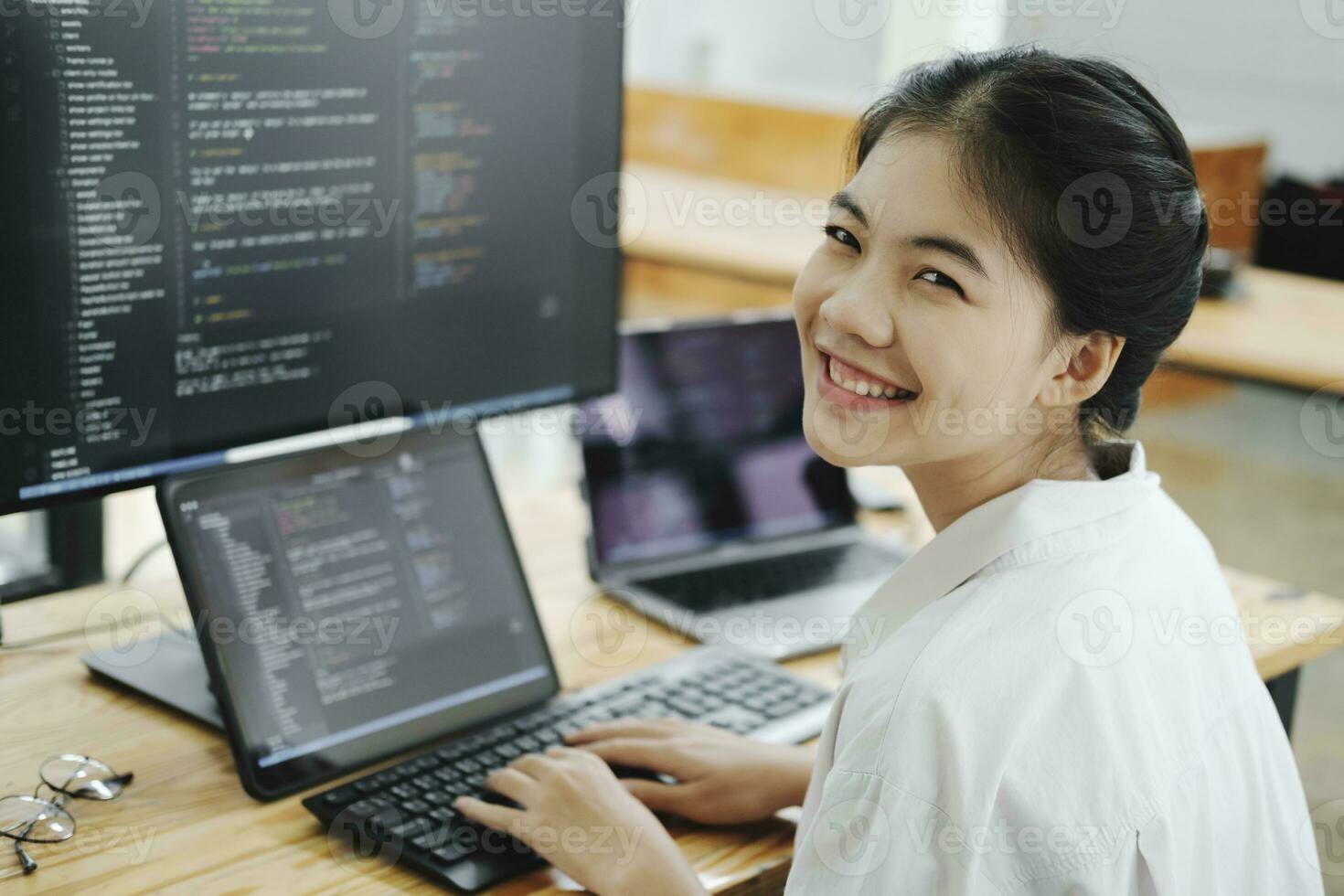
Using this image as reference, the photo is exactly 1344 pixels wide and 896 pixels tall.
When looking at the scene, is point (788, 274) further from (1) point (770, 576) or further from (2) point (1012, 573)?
(2) point (1012, 573)

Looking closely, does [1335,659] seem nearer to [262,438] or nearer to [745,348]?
[745,348]

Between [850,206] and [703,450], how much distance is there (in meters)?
0.56

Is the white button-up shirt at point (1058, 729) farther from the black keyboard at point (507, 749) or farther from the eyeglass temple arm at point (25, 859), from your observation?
the eyeglass temple arm at point (25, 859)

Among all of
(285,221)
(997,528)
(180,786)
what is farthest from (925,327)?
(180,786)

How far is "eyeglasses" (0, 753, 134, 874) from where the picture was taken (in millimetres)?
909

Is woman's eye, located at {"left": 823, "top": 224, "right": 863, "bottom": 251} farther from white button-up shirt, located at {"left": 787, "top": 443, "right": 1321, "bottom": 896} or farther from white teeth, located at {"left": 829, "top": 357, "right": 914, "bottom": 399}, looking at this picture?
white button-up shirt, located at {"left": 787, "top": 443, "right": 1321, "bottom": 896}

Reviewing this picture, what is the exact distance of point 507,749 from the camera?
105cm

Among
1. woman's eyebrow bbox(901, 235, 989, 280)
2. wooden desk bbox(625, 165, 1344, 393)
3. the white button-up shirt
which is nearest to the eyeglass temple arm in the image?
the white button-up shirt

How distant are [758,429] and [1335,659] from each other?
2.31 m

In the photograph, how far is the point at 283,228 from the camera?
1079 mm

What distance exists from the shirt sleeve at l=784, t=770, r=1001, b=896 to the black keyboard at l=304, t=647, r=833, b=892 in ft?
0.77

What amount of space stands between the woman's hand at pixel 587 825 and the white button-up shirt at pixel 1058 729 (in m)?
0.10

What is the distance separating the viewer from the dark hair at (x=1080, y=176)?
0.87 metres

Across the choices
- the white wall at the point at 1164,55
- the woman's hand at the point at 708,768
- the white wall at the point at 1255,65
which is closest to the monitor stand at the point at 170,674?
the woman's hand at the point at 708,768
